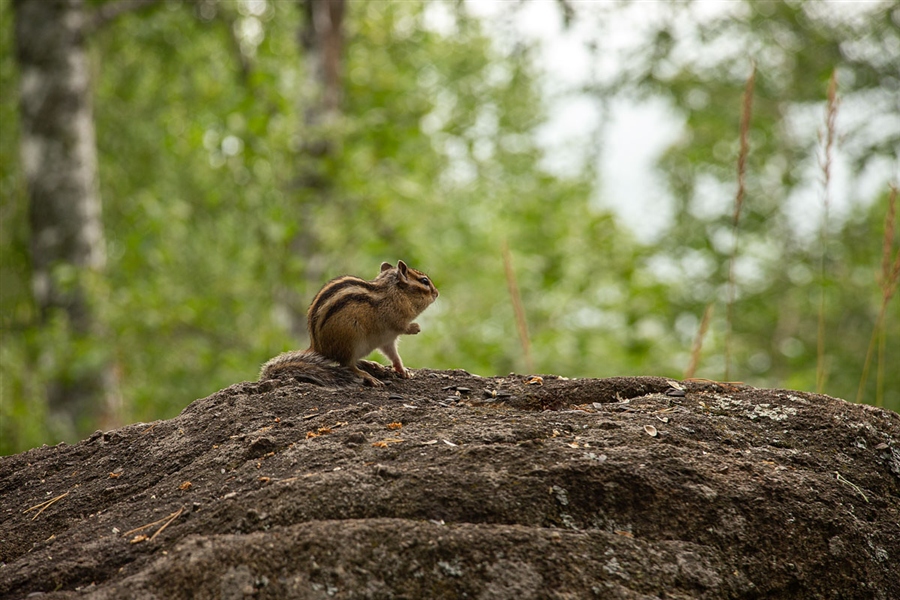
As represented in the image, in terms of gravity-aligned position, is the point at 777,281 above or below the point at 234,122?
below

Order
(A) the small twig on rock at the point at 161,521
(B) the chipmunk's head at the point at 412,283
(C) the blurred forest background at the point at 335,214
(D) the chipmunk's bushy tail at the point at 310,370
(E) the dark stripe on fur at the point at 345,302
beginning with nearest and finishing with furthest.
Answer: (A) the small twig on rock at the point at 161,521 → (D) the chipmunk's bushy tail at the point at 310,370 → (E) the dark stripe on fur at the point at 345,302 → (B) the chipmunk's head at the point at 412,283 → (C) the blurred forest background at the point at 335,214

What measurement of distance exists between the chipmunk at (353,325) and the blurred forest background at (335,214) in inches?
73.5

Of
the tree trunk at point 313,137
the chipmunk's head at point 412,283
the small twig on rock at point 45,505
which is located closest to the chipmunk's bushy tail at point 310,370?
the chipmunk's head at point 412,283

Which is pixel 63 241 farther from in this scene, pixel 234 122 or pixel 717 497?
pixel 717 497

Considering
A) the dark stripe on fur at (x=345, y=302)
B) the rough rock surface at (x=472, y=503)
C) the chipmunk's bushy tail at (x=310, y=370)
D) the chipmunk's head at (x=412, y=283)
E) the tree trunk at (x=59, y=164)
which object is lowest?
the rough rock surface at (x=472, y=503)

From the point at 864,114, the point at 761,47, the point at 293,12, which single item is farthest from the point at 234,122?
the point at 761,47

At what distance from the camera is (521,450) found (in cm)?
259

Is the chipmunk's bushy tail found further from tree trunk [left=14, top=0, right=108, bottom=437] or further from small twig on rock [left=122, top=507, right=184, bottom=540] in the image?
tree trunk [left=14, top=0, right=108, bottom=437]

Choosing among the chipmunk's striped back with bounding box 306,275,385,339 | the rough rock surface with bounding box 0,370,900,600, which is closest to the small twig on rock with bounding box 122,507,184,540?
the rough rock surface with bounding box 0,370,900,600

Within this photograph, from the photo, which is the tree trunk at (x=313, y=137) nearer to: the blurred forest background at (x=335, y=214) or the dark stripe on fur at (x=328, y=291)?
the blurred forest background at (x=335, y=214)

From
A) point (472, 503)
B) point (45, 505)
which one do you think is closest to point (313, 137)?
point (45, 505)

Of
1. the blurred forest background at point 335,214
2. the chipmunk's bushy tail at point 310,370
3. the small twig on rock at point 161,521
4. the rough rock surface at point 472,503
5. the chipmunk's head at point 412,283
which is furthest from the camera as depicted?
the blurred forest background at point 335,214

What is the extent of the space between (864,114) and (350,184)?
17.5ft

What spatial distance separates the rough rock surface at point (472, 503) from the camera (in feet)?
7.01
